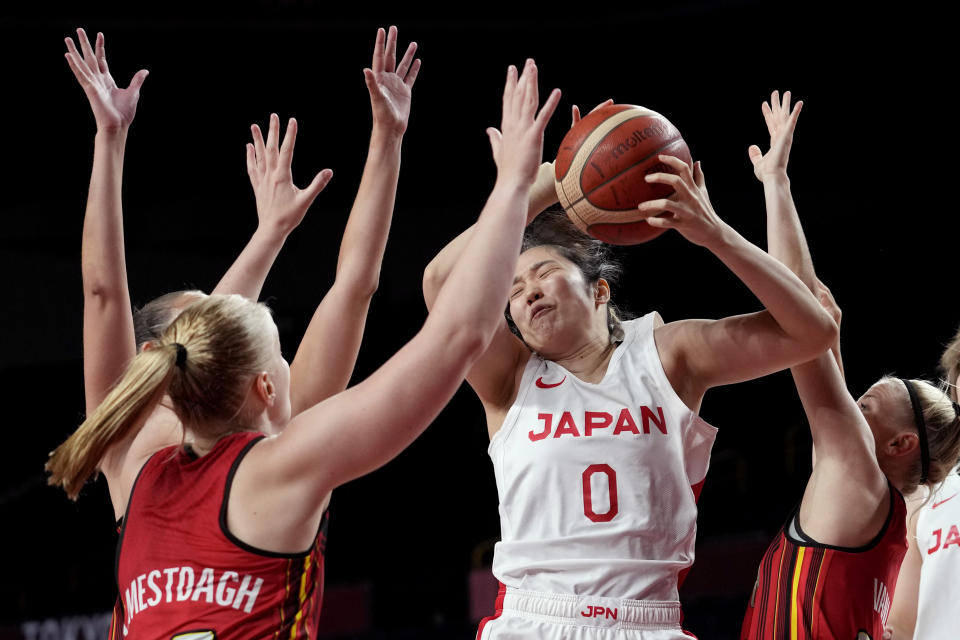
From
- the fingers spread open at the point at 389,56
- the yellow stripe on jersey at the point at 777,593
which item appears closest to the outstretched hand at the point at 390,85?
the fingers spread open at the point at 389,56

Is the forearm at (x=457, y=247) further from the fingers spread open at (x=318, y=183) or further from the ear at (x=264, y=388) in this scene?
the ear at (x=264, y=388)

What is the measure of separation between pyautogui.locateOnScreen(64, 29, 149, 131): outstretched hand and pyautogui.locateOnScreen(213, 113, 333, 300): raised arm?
40 centimetres

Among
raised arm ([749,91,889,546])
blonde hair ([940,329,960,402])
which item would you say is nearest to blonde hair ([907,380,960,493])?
blonde hair ([940,329,960,402])

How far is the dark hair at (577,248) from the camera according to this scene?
2973 millimetres

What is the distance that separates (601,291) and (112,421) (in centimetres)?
156

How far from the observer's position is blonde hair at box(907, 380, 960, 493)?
324cm

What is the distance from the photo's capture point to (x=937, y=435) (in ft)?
10.7

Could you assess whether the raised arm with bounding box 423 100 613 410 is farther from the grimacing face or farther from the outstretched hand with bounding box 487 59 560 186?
the outstretched hand with bounding box 487 59 560 186

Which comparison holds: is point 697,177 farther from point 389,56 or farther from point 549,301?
point 389,56

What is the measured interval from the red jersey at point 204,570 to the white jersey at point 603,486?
0.83 metres

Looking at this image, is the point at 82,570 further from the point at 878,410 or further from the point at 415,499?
the point at 878,410

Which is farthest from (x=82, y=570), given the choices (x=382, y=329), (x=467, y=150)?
(x=467, y=150)

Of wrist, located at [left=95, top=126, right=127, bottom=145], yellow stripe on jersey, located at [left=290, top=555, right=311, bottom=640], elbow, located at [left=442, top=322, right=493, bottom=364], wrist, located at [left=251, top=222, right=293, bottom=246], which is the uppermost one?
wrist, located at [left=95, top=126, right=127, bottom=145]

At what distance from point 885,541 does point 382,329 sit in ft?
33.9
